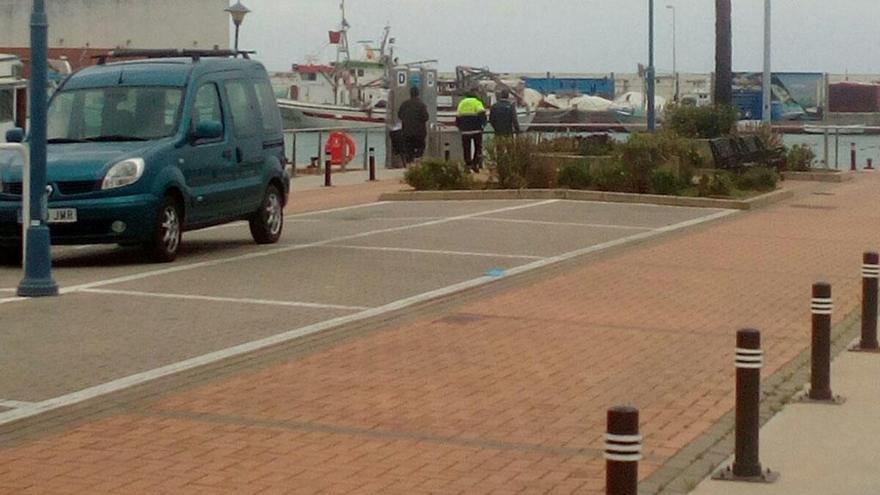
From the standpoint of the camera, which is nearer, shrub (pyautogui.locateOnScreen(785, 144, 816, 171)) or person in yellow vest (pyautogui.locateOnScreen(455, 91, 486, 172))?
person in yellow vest (pyautogui.locateOnScreen(455, 91, 486, 172))

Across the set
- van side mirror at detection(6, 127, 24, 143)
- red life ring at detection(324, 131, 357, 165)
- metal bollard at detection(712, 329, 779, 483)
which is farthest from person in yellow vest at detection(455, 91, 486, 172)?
metal bollard at detection(712, 329, 779, 483)

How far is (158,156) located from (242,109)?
1938mm

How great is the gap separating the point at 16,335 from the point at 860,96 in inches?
3402

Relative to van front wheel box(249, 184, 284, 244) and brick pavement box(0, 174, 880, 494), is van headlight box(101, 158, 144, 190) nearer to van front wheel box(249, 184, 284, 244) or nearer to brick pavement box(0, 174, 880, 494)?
van front wheel box(249, 184, 284, 244)

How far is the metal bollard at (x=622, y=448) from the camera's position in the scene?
609 cm

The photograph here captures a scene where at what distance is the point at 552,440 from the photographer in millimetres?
9078

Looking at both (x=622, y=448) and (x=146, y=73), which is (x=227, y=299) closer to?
(x=146, y=73)

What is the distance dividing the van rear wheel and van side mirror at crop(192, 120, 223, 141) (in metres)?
0.72

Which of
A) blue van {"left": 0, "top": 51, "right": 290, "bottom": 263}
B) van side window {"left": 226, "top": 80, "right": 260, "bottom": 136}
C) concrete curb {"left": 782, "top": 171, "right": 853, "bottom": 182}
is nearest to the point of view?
blue van {"left": 0, "top": 51, "right": 290, "bottom": 263}

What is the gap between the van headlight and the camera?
16.9 m

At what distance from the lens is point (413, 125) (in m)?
36.4

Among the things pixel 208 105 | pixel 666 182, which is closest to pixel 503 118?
pixel 666 182

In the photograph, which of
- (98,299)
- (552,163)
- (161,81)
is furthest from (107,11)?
(98,299)

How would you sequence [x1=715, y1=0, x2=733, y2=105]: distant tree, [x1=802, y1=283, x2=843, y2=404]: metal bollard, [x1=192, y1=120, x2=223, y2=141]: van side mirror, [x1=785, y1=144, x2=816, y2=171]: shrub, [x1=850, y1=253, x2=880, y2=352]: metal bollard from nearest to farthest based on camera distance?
[x1=802, y1=283, x2=843, y2=404]: metal bollard → [x1=850, y1=253, x2=880, y2=352]: metal bollard → [x1=192, y1=120, x2=223, y2=141]: van side mirror → [x1=785, y1=144, x2=816, y2=171]: shrub → [x1=715, y1=0, x2=733, y2=105]: distant tree
